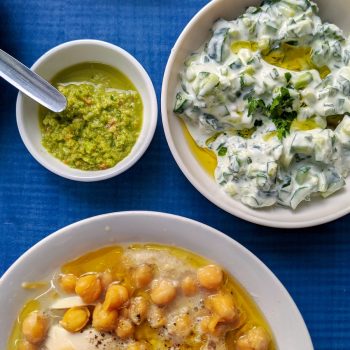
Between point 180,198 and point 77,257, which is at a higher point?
point 180,198

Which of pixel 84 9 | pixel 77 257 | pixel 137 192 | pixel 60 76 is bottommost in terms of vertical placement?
pixel 77 257

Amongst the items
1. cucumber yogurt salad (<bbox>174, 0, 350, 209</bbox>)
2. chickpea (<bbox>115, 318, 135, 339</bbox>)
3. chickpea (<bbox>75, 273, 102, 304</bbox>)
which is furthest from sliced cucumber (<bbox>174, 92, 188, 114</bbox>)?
chickpea (<bbox>115, 318, 135, 339</bbox>)

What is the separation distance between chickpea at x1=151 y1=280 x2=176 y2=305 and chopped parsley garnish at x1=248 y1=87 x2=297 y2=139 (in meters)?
0.68

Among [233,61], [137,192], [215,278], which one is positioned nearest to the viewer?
[233,61]

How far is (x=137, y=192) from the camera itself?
2.27 meters

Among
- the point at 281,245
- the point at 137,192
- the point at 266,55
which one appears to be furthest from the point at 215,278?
the point at 266,55

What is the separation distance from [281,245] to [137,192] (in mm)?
587

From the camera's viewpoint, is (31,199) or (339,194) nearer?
(339,194)

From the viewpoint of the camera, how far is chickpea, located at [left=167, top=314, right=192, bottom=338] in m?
2.16

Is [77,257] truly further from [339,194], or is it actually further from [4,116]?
[339,194]

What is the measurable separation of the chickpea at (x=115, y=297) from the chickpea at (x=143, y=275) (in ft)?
0.19

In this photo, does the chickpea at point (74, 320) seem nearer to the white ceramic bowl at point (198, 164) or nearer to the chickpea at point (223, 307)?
the chickpea at point (223, 307)

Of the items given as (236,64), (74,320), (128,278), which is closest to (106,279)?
(128,278)

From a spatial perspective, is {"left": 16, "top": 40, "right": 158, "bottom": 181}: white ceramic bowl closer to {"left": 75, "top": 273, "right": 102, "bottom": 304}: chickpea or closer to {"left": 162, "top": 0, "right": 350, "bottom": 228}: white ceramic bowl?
{"left": 162, "top": 0, "right": 350, "bottom": 228}: white ceramic bowl
